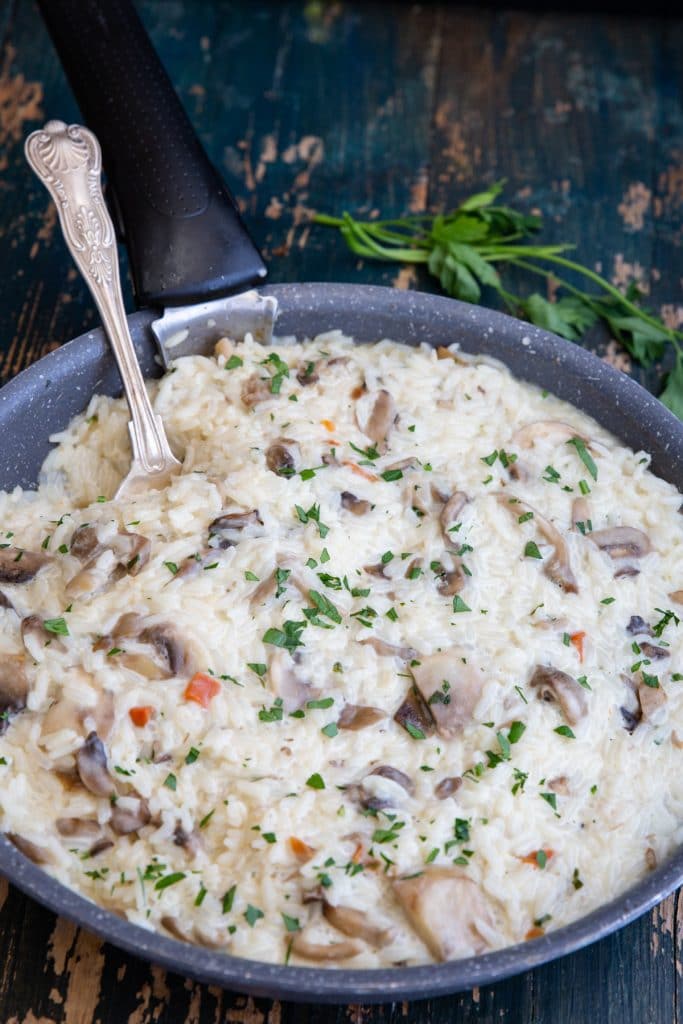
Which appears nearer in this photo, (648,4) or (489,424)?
(489,424)

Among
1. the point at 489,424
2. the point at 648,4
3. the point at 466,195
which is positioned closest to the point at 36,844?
the point at 489,424

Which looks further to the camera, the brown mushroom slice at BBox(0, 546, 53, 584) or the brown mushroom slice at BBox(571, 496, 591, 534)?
the brown mushroom slice at BBox(571, 496, 591, 534)

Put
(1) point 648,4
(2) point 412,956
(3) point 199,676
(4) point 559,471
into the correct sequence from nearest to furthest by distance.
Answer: (2) point 412,956 < (3) point 199,676 < (4) point 559,471 < (1) point 648,4

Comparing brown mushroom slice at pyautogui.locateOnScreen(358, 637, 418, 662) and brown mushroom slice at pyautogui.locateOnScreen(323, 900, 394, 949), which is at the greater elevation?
brown mushroom slice at pyautogui.locateOnScreen(358, 637, 418, 662)

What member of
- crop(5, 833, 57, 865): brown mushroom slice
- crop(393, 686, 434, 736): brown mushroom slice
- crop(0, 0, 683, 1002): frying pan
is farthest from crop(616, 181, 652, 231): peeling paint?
crop(5, 833, 57, 865): brown mushroom slice

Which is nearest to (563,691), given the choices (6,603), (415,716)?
(415,716)

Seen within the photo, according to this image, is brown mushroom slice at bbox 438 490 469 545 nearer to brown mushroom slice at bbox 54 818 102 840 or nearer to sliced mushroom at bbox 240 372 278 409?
sliced mushroom at bbox 240 372 278 409

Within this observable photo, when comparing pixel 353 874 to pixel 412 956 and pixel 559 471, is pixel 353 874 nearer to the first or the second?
pixel 412 956

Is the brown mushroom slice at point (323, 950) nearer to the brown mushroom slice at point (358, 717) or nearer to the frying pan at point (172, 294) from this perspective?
the brown mushroom slice at point (358, 717)
